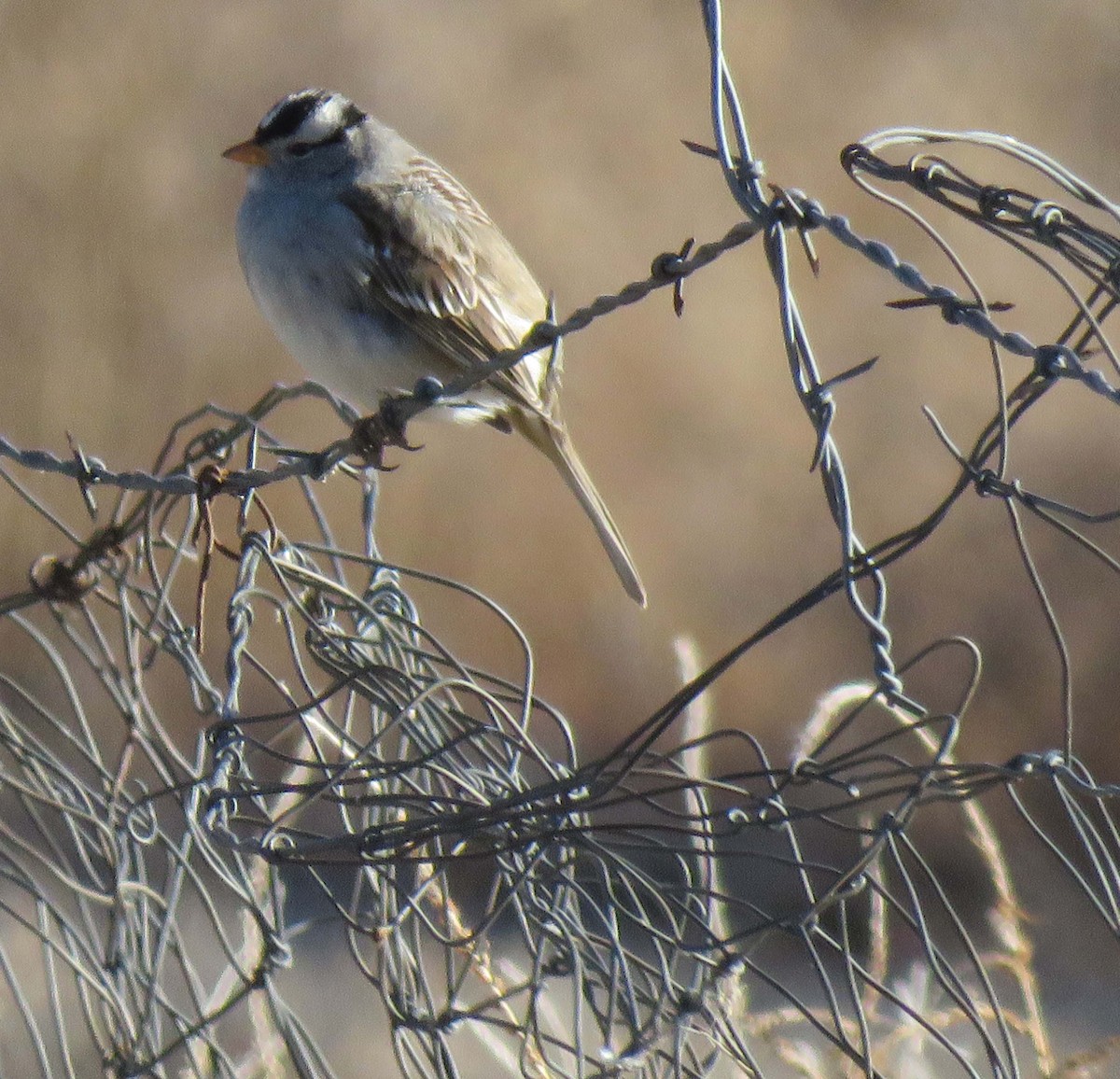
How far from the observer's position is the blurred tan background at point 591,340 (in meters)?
6.27

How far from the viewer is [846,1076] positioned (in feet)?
6.79

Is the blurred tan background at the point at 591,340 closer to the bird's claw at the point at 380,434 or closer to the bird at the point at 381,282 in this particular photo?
the bird at the point at 381,282

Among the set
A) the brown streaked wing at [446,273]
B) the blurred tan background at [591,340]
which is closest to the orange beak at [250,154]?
the brown streaked wing at [446,273]

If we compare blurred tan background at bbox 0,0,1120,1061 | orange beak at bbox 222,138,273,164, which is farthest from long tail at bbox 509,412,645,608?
blurred tan background at bbox 0,0,1120,1061

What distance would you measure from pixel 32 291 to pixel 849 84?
138 inches

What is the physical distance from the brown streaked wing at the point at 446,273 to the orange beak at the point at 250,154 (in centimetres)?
22

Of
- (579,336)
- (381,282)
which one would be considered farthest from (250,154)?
(579,336)

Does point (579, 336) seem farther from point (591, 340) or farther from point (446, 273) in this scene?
point (446, 273)

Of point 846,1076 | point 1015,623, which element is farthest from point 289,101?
point 1015,623

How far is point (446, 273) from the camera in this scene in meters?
2.90

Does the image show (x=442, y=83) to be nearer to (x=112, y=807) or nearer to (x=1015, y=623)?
(x=1015, y=623)

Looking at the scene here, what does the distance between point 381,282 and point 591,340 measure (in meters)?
3.63

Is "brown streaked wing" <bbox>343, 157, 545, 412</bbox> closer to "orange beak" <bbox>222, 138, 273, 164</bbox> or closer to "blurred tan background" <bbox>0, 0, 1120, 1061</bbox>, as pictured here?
"orange beak" <bbox>222, 138, 273, 164</bbox>

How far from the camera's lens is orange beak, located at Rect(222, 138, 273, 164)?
120 inches
